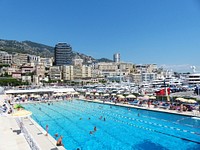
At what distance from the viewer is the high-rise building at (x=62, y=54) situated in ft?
477

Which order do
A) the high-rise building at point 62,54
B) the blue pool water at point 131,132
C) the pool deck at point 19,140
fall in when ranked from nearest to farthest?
1. the pool deck at point 19,140
2. the blue pool water at point 131,132
3. the high-rise building at point 62,54

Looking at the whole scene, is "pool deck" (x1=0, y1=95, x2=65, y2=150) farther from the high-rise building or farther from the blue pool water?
the high-rise building

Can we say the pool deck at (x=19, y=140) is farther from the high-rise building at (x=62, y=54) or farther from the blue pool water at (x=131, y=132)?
the high-rise building at (x=62, y=54)

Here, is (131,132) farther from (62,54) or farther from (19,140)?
(62,54)

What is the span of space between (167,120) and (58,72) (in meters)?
99.9

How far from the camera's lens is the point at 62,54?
14662cm

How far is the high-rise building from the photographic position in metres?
146

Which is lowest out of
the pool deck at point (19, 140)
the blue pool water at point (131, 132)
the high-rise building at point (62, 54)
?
the blue pool water at point (131, 132)

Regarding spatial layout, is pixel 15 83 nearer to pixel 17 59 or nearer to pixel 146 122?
pixel 17 59

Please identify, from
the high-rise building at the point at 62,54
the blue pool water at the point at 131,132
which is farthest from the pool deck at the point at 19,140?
the high-rise building at the point at 62,54

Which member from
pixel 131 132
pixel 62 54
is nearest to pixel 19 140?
pixel 131 132

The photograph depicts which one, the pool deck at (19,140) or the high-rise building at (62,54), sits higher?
the high-rise building at (62,54)

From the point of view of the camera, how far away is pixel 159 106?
89.4ft

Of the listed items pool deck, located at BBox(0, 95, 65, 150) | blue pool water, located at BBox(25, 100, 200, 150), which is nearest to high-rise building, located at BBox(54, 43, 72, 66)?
blue pool water, located at BBox(25, 100, 200, 150)
